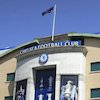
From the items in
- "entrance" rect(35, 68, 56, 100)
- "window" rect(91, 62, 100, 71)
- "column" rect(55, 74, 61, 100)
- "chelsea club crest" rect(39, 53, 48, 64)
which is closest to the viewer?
"column" rect(55, 74, 61, 100)

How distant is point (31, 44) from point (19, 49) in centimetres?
257

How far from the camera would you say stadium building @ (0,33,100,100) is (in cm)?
4747

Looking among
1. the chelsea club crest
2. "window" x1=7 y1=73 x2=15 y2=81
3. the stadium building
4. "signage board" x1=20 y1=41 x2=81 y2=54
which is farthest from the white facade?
"window" x1=7 y1=73 x2=15 y2=81

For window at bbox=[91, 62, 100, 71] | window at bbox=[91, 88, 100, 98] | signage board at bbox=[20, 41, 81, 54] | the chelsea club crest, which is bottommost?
window at bbox=[91, 88, 100, 98]

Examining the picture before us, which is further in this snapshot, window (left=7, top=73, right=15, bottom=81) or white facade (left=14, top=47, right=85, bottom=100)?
window (left=7, top=73, right=15, bottom=81)

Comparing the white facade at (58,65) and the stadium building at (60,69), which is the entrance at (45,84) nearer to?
the stadium building at (60,69)

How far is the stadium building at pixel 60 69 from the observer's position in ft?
156

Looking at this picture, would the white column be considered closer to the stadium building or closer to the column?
the stadium building

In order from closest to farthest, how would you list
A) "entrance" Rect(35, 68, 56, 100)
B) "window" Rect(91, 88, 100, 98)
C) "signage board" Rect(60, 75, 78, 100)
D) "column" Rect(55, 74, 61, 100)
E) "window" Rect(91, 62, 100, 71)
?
"signage board" Rect(60, 75, 78, 100) → "column" Rect(55, 74, 61, 100) → "window" Rect(91, 88, 100, 98) → "window" Rect(91, 62, 100, 71) → "entrance" Rect(35, 68, 56, 100)

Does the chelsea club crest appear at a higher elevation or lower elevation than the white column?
higher

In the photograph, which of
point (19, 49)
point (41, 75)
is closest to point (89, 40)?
point (41, 75)

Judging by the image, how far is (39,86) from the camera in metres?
49.9

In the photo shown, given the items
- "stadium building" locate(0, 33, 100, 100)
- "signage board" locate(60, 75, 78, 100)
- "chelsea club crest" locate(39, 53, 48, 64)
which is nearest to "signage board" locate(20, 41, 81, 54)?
"stadium building" locate(0, 33, 100, 100)

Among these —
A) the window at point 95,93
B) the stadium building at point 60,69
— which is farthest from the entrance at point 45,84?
the window at point 95,93
